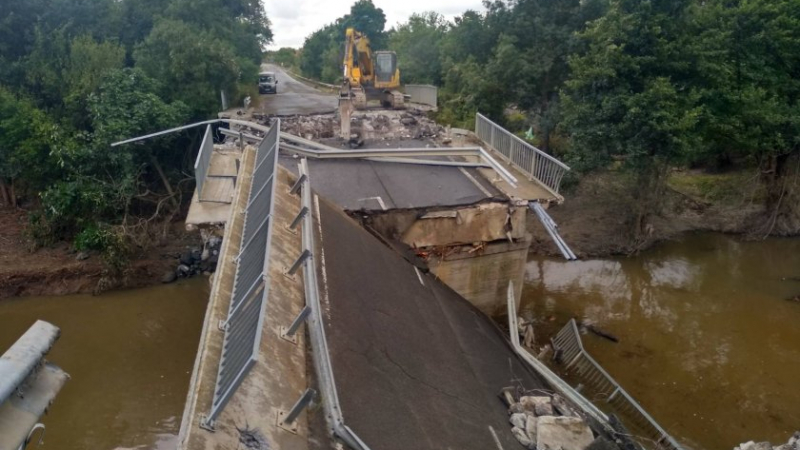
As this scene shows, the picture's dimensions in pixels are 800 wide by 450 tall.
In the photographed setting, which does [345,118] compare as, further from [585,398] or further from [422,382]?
[422,382]

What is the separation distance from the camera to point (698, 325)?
1297 cm

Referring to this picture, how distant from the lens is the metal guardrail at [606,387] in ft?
28.8

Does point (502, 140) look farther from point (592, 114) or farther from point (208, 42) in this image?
point (208, 42)

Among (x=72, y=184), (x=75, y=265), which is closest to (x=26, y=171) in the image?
(x=72, y=184)

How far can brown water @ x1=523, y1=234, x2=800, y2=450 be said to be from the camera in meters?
10.1

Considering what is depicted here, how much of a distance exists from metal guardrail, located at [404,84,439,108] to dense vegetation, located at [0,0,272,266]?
7.57 meters

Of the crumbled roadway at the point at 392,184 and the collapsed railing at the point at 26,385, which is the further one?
the crumbled roadway at the point at 392,184

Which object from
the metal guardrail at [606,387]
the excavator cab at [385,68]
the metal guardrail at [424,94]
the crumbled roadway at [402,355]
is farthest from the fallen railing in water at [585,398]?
the excavator cab at [385,68]

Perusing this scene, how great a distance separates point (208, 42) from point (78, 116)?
5050mm

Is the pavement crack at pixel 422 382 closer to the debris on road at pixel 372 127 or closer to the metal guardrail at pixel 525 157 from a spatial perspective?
the metal guardrail at pixel 525 157

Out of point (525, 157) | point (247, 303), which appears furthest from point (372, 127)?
point (247, 303)

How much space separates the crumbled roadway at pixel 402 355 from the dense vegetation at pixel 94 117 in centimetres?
1003

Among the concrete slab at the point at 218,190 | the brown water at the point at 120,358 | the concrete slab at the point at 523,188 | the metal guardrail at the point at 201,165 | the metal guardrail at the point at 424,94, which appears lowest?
the brown water at the point at 120,358

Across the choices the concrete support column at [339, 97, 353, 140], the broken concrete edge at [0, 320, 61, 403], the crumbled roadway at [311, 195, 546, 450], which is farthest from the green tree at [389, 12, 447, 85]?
the broken concrete edge at [0, 320, 61, 403]
